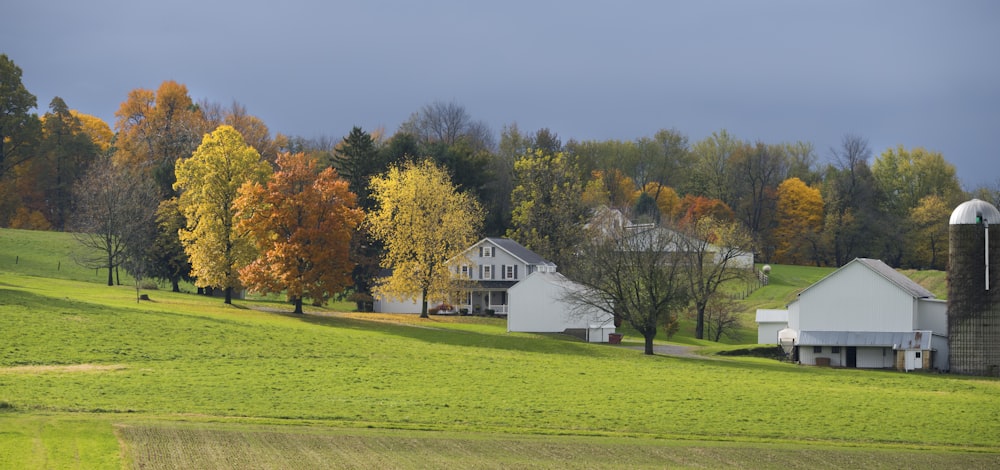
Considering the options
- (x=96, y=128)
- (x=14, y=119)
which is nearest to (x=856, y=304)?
(x=14, y=119)

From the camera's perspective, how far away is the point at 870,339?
6719 cm

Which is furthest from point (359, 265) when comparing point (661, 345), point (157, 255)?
point (661, 345)

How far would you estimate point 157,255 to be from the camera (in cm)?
8725

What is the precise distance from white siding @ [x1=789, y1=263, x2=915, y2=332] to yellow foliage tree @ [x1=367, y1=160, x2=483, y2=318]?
90.7ft

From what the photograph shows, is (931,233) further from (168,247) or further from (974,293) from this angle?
(168,247)

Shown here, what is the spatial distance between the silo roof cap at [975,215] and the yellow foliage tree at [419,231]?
1451 inches

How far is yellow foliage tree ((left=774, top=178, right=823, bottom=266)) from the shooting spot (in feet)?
418

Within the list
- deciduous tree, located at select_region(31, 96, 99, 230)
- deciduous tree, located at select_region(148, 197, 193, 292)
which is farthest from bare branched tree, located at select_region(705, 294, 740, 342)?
deciduous tree, located at select_region(31, 96, 99, 230)

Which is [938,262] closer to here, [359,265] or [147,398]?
[359,265]

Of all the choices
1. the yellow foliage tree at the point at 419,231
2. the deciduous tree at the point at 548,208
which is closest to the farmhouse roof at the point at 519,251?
the deciduous tree at the point at 548,208

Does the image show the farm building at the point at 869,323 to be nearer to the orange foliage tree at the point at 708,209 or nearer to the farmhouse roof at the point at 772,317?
the farmhouse roof at the point at 772,317

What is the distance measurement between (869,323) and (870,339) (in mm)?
1458

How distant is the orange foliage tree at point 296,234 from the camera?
71.1m

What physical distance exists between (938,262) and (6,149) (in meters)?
105
